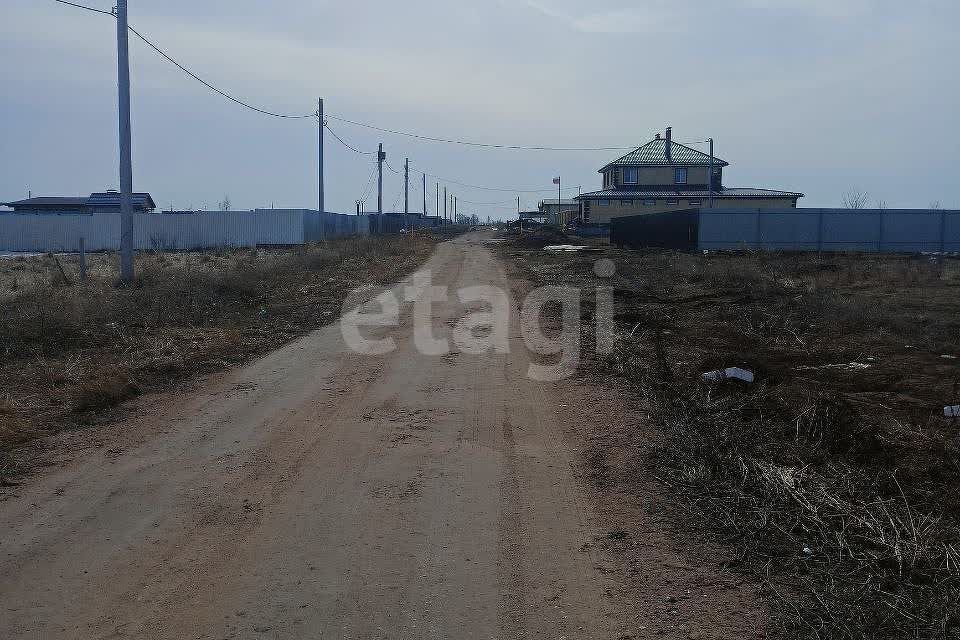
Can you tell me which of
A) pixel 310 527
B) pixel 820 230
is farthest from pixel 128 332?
pixel 820 230

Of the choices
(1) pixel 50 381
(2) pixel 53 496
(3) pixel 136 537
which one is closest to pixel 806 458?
(3) pixel 136 537

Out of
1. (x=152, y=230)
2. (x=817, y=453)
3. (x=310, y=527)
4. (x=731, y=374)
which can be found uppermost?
(x=152, y=230)

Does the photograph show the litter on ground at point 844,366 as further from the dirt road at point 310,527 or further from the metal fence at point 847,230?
the metal fence at point 847,230

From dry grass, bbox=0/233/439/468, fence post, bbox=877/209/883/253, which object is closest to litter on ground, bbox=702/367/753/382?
dry grass, bbox=0/233/439/468

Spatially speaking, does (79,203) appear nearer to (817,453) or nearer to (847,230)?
(847,230)

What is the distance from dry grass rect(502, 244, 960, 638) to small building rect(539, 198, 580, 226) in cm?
7464

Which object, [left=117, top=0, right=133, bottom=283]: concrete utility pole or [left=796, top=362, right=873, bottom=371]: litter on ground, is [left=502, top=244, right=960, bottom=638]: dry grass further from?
[left=117, top=0, right=133, bottom=283]: concrete utility pole

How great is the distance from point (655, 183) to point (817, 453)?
66.6 metres

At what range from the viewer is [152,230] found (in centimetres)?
4562

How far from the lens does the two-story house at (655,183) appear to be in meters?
68.4

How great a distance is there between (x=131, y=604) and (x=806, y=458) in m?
5.02

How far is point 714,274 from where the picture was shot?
2386 cm

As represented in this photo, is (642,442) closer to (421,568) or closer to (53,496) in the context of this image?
(421,568)

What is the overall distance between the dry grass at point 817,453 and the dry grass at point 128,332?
18.0 feet
